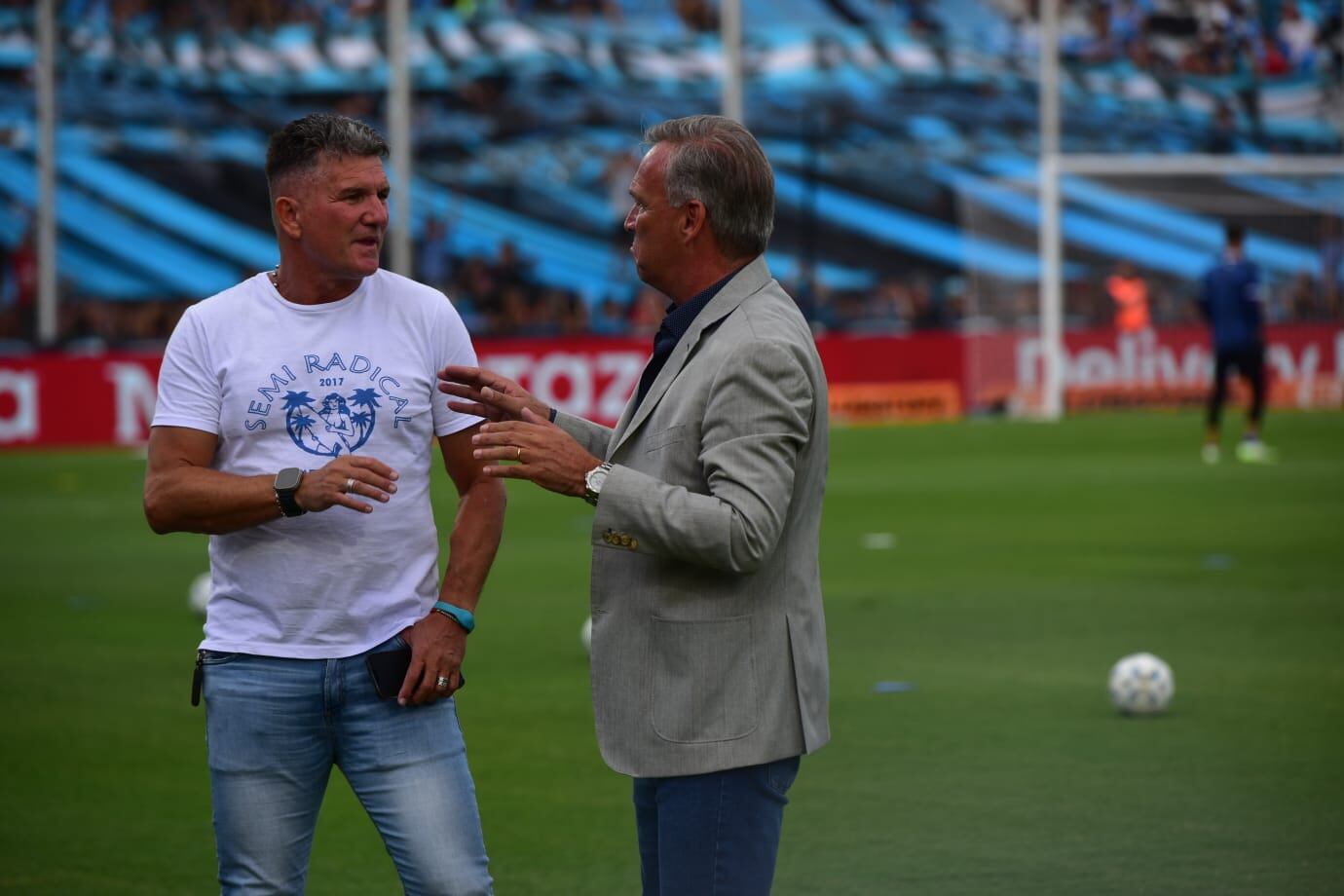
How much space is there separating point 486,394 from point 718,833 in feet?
3.19

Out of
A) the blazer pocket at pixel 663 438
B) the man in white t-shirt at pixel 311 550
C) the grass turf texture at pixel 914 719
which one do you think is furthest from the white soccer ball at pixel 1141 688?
the blazer pocket at pixel 663 438

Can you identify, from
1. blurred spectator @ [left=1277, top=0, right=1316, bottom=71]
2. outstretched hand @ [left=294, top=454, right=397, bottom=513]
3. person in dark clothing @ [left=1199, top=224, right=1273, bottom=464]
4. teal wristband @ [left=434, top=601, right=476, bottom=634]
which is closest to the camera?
outstretched hand @ [left=294, top=454, right=397, bottom=513]

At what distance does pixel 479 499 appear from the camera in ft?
14.5

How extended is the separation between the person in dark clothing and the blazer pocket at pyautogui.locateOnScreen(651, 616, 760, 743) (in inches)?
760

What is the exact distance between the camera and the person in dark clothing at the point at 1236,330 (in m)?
22.3

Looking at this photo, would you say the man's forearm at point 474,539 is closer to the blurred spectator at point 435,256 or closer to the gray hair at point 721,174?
the gray hair at point 721,174

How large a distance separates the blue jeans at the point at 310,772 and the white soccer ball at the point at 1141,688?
479 cm

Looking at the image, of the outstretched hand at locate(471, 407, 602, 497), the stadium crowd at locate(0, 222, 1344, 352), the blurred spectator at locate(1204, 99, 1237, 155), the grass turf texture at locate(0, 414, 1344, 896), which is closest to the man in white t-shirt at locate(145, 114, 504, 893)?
the outstretched hand at locate(471, 407, 602, 497)

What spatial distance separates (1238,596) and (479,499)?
8.27 m

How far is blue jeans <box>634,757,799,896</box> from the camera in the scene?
3.66 meters

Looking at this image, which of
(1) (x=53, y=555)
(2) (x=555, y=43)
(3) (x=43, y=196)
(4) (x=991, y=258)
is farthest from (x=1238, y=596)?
(2) (x=555, y=43)

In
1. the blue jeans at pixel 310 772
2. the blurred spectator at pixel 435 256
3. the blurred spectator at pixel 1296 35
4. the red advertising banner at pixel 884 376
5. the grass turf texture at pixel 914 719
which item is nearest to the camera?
the blue jeans at pixel 310 772

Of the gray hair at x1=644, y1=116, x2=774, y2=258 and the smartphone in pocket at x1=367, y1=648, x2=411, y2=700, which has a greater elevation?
the gray hair at x1=644, y1=116, x2=774, y2=258

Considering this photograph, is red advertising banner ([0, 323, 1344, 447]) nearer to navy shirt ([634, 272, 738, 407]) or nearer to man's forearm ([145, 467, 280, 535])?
man's forearm ([145, 467, 280, 535])
